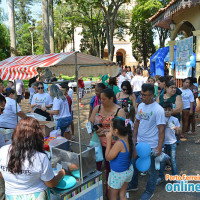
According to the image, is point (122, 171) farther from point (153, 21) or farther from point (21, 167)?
point (153, 21)

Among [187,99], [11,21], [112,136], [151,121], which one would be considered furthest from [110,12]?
[112,136]

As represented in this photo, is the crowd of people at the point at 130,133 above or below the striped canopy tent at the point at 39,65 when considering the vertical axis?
below

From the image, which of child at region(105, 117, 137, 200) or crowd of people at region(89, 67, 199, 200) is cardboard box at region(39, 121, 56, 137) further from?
child at region(105, 117, 137, 200)

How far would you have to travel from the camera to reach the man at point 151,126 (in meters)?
3.19

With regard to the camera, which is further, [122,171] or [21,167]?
[122,171]

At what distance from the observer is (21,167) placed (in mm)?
1980

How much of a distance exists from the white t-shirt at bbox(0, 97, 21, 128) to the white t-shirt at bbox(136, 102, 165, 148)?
97.1 inches

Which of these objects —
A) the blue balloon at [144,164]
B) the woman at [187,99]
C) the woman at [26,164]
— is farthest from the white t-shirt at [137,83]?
the woman at [26,164]

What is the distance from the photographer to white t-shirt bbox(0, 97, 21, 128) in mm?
4243

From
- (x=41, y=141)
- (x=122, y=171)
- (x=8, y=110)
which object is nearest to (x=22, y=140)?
(x=41, y=141)

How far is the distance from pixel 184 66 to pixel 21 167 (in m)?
9.67

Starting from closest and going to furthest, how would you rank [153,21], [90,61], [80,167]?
1. [80,167]
2. [90,61]
3. [153,21]

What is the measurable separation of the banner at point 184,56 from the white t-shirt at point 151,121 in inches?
277

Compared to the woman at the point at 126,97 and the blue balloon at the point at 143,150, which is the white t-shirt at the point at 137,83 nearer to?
the woman at the point at 126,97
